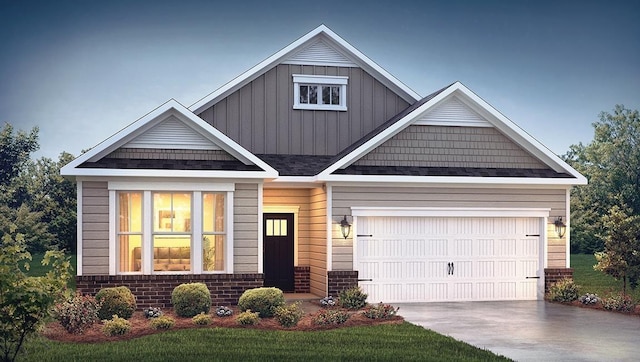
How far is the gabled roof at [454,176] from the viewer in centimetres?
1833

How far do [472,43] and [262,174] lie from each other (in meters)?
27.8

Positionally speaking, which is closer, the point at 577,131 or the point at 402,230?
the point at 402,230

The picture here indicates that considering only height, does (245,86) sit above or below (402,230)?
above

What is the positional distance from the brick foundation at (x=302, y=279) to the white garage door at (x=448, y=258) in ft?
8.94

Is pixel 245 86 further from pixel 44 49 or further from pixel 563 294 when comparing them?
pixel 44 49

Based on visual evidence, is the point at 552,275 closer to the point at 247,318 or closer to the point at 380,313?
the point at 380,313

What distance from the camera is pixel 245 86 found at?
21.5 meters

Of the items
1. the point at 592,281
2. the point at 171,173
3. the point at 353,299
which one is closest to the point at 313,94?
the point at 171,173

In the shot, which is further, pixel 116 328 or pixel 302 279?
pixel 302 279

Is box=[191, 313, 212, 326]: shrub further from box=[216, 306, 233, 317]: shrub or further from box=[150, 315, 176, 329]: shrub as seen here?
box=[216, 306, 233, 317]: shrub

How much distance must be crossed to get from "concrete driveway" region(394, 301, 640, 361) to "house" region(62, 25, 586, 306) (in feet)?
4.57

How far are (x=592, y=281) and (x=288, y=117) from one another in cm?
1308

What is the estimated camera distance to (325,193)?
18.8 meters

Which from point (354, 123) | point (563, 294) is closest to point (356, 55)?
point (354, 123)
